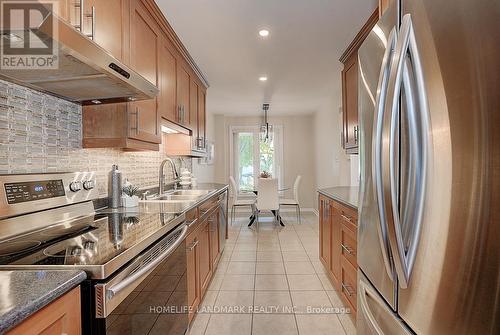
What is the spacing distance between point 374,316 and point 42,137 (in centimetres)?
169

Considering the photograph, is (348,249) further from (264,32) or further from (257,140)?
(257,140)

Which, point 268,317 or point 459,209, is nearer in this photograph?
point 459,209

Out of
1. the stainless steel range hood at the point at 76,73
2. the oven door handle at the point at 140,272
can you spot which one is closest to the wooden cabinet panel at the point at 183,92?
the stainless steel range hood at the point at 76,73

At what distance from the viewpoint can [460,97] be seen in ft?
2.15

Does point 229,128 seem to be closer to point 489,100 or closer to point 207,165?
point 207,165

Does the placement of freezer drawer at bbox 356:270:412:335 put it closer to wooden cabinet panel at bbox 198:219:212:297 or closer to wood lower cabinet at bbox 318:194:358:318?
wood lower cabinet at bbox 318:194:358:318

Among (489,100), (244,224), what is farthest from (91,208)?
(244,224)

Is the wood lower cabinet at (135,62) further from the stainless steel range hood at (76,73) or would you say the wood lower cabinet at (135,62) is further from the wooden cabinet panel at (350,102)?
the wooden cabinet panel at (350,102)

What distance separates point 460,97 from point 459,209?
0.27 metres

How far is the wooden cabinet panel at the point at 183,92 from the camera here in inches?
104

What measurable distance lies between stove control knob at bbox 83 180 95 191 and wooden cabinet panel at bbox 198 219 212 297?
816 mm

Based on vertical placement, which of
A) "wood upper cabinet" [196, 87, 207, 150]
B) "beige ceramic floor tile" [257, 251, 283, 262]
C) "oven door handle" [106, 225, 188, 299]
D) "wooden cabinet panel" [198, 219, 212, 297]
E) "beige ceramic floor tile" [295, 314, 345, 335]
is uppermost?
"wood upper cabinet" [196, 87, 207, 150]

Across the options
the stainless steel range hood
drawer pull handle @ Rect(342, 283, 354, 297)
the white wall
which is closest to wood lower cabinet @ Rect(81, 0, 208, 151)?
the stainless steel range hood

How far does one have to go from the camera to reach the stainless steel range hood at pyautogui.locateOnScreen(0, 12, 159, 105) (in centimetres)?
87
